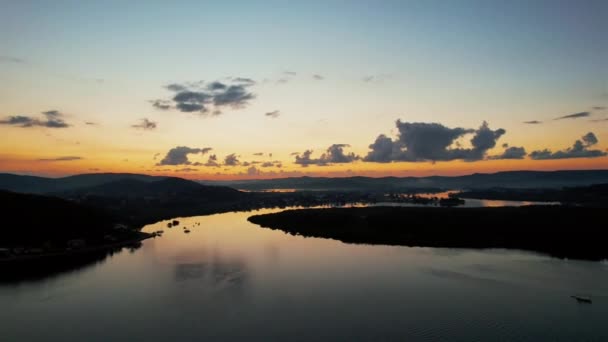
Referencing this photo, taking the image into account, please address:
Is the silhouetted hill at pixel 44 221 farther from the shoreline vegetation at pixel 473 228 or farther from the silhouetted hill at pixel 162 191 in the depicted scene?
the silhouetted hill at pixel 162 191

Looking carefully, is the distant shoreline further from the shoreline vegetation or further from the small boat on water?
the small boat on water

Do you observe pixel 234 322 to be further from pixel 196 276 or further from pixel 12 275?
pixel 12 275

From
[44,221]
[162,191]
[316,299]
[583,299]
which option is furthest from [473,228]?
[162,191]

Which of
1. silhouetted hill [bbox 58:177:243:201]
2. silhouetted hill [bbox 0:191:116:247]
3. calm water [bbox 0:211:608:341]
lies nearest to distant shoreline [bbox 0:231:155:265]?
silhouetted hill [bbox 0:191:116:247]

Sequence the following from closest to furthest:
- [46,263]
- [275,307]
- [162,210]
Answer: [275,307]
[46,263]
[162,210]

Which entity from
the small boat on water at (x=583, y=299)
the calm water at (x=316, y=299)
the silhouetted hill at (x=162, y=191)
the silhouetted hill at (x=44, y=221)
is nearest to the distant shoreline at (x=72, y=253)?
the silhouetted hill at (x=44, y=221)

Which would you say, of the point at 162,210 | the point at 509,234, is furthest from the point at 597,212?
the point at 162,210
